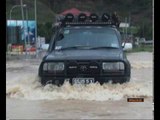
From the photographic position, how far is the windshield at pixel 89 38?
10.7 m

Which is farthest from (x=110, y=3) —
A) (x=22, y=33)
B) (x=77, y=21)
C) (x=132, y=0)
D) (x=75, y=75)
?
(x=75, y=75)

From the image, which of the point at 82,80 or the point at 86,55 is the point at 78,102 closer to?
the point at 82,80

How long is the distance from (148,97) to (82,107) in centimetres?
159

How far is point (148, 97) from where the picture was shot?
32.1ft

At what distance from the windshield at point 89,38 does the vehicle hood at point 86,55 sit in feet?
1.13

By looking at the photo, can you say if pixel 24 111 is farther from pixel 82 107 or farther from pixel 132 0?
pixel 132 0

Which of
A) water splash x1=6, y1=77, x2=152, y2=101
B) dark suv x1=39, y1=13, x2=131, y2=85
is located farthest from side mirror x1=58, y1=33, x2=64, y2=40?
water splash x1=6, y1=77, x2=152, y2=101

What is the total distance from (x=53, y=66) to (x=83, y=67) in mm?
540

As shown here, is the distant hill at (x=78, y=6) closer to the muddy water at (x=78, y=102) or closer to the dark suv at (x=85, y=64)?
the dark suv at (x=85, y=64)

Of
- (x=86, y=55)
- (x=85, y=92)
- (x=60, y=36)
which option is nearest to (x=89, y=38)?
(x=60, y=36)

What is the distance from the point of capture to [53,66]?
9.74m

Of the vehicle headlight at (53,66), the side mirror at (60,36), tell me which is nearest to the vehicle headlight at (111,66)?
the vehicle headlight at (53,66)

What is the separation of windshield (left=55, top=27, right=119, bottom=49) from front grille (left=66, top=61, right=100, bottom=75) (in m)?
0.99

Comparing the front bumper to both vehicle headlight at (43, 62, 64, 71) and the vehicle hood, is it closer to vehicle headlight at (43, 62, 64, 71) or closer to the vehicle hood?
vehicle headlight at (43, 62, 64, 71)
